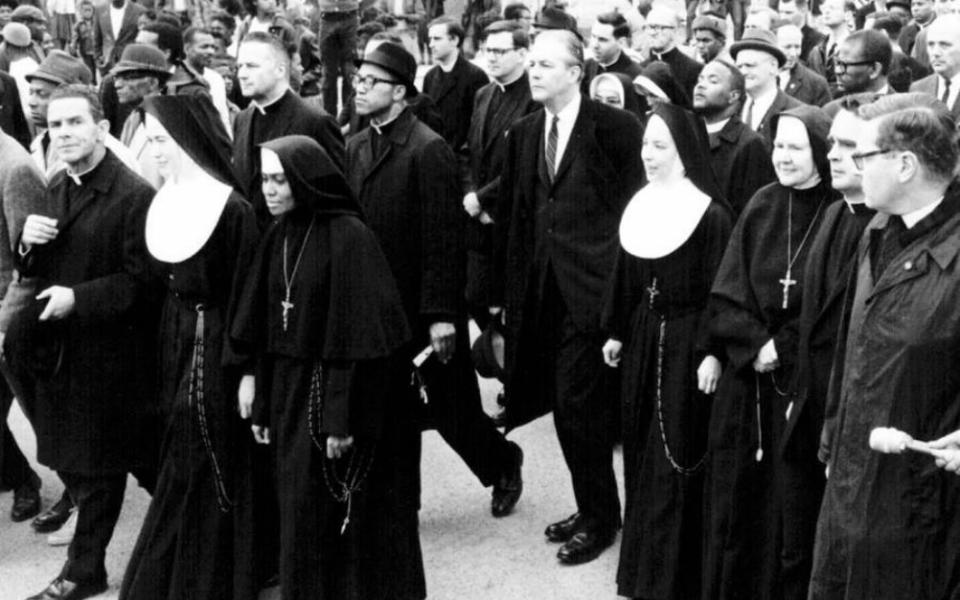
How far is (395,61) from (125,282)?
5.63 feet

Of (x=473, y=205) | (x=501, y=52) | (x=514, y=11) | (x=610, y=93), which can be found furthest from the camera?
(x=514, y=11)

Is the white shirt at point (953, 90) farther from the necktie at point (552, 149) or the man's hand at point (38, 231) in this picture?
the man's hand at point (38, 231)

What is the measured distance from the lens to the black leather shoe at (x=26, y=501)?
7.93 meters

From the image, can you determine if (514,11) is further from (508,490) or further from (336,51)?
(508,490)

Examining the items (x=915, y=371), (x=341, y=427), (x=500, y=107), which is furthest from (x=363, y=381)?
(x=500, y=107)

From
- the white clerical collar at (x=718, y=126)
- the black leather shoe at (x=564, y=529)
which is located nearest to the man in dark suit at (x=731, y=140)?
the white clerical collar at (x=718, y=126)

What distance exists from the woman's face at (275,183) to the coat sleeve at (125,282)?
100 centimetres

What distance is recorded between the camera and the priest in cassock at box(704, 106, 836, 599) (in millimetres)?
5758

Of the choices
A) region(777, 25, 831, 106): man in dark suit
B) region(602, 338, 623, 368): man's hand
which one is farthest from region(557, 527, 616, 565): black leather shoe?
region(777, 25, 831, 106): man in dark suit

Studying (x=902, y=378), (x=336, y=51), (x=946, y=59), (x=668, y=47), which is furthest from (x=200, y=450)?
(x=336, y=51)

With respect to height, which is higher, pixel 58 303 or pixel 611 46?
pixel 611 46

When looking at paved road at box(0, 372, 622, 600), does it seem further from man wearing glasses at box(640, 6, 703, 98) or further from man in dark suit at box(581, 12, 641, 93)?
man wearing glasses at box(640, 6, 703, 98)

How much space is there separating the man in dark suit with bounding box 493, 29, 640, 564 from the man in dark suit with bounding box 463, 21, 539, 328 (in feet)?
2.80

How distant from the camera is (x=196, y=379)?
6.44 m
